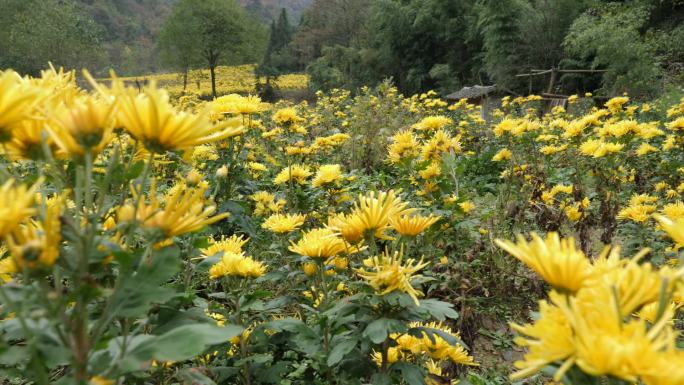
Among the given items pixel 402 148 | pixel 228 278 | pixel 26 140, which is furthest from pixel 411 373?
pixel 402 148

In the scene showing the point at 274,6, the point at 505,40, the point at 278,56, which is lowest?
the point at 505,40

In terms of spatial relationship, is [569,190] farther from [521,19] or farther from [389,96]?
[521,19]

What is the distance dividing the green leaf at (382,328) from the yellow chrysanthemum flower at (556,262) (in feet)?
1.67

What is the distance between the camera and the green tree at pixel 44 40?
26.9 metres

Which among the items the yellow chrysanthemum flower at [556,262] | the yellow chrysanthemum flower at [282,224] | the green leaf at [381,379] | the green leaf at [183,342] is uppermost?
the yellow chrysanthemum flower at [556,262]

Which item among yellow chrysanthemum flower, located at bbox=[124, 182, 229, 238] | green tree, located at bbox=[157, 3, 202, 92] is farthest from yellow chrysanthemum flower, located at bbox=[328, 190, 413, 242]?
green tree, located at bbox=[157, 3, 202, 92]

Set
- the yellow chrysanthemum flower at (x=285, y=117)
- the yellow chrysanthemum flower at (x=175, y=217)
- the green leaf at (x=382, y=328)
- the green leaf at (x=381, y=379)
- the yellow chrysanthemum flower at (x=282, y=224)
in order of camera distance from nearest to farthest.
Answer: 1. the yellow chrysanthemum flower at (x=175, y=217)
2. the green leaf at (x=382, y=328)
3. the green leaf at (x=381, y=379)
4. the yellow chrysanthemum flower at (x=282, y=224)
5. the yellow chrysanthemum flower at (x=285, y=117)

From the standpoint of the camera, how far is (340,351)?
1193mm

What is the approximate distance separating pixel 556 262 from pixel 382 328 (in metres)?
0.56

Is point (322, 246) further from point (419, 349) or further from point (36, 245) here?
point (36, 245)

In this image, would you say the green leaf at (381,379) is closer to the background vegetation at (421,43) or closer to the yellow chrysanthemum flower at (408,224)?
the yellow chrysanthemum flower at (408,224)

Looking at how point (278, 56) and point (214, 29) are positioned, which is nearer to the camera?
point (214, 29)

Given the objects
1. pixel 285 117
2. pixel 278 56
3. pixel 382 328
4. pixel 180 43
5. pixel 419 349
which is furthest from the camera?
pixel 278 56

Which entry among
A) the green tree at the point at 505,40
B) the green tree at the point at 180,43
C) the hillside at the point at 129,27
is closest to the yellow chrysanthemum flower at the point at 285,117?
the green tree at the point at 505,40
